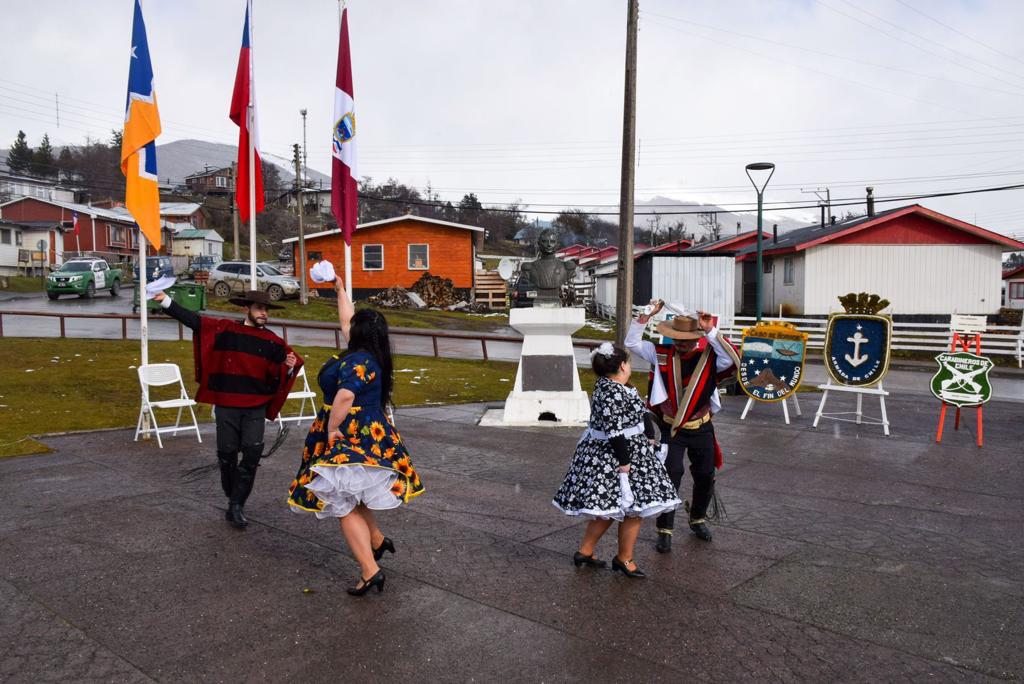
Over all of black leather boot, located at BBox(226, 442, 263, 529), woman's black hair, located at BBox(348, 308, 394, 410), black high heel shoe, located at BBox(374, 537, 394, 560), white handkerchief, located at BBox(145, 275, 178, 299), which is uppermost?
white handkerchief, located at BBox(145, 275, 178, 299)

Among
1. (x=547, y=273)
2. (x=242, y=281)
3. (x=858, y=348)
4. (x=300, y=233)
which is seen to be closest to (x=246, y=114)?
(x=547, y=273)

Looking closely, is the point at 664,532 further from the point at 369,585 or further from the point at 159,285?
the point at 159,285

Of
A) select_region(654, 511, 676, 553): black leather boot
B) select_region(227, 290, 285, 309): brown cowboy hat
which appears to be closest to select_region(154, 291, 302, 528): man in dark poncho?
select_region(227, 290, 285, 309): brown cowboy hat

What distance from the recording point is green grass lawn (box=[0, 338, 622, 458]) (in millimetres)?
10094

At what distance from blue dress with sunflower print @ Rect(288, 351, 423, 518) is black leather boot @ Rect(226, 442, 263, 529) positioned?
1376 millimetres

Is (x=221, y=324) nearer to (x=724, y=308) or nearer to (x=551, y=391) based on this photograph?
(x=551, y=391)

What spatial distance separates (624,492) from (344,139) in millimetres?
5735

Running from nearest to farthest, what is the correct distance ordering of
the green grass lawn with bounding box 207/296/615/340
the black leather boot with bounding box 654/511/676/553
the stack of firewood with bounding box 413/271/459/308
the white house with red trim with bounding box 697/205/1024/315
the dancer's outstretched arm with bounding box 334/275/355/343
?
the dancer's outstretched arm with bounding box 334/275/355/343 → the black leather boot with bounding box 654/511/676/553 → the green grass lawn with bounding box 207/296/615/340 → the white house with red trim with bounding box 697/205/1024/315 → the stack of firewood with bounding box 413/271/459/308

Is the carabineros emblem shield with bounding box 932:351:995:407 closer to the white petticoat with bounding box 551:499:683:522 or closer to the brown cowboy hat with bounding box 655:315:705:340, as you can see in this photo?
the brown cowboy hat with bounding box 655:315:705:340

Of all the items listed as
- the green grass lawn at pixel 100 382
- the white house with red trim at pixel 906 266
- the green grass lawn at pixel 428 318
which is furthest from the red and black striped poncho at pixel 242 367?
the white house with red trim at pixel 906 266

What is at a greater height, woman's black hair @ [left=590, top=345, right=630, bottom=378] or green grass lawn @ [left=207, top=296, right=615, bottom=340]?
woman's black hair @ [left=590, top=345, right=630, bottom=378]

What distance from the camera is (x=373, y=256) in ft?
130

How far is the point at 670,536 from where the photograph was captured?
571 centimetres

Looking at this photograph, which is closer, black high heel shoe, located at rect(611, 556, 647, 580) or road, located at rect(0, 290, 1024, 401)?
black high heel shoe, located at rect(611, 556, 647, 580)
